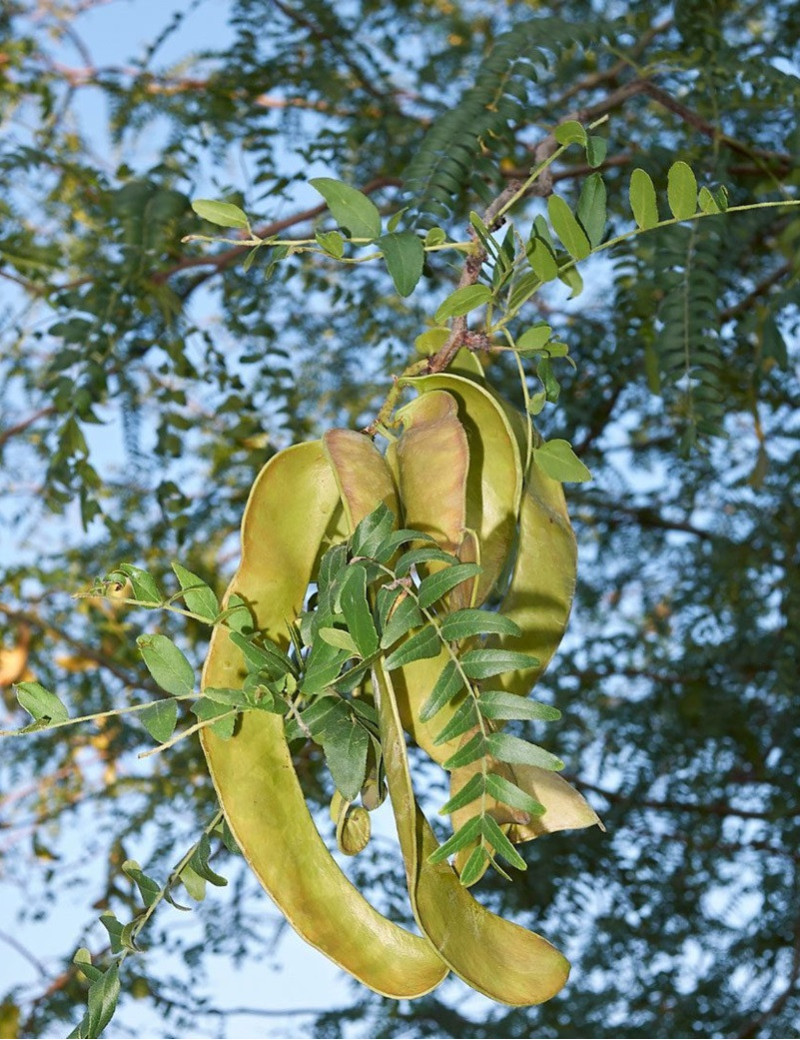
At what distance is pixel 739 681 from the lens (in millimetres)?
2232

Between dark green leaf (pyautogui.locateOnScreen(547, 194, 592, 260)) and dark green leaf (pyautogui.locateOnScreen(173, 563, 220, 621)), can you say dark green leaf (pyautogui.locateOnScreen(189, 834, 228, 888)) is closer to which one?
dark green leaf (pyautogui.locateOnScreen(173, 563, 220, 621))

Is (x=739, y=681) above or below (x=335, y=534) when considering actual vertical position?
above

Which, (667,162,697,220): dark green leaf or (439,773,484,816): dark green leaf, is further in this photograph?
(667,162,697,220): dark green leaf

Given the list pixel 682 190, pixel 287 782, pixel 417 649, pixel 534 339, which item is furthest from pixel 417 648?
pixel 682 190

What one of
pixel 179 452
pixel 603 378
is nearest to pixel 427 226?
pixel 179 452

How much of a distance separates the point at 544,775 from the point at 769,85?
84cm

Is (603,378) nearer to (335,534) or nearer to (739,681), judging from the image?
(739,681)

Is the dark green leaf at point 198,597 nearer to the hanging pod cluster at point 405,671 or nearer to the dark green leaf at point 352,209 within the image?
the hanging pod cluster at point 405,671

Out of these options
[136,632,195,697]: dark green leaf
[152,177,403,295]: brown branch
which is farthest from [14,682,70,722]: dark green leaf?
[152,177,403,295]: brown branch

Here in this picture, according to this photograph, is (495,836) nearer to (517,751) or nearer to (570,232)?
(517,751)

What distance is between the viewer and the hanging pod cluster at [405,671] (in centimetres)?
54

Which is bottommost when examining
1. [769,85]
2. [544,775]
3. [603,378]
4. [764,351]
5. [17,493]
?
[544,775]

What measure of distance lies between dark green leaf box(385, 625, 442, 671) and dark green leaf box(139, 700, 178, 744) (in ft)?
0.42

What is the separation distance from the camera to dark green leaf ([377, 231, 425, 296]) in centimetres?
63
